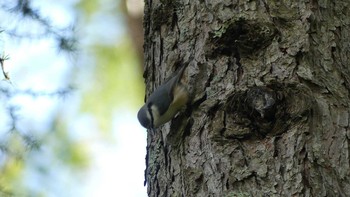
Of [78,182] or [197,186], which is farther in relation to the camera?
[78,182]

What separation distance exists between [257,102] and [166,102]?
0.30 metres

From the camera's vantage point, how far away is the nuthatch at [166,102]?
5.60 ft

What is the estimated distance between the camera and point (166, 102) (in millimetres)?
1796

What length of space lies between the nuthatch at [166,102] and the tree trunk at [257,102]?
26 mm

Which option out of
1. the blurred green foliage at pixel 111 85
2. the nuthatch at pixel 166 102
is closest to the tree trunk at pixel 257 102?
the nuthatch at pixel 166 102

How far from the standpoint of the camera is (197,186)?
1600 mm

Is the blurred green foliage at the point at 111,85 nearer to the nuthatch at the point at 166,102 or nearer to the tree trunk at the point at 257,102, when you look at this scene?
the nuthatch at the point at 166,102

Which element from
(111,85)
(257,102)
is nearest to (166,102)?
(257,102)

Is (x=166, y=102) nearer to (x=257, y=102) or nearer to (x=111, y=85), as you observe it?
(x=257, y=102)

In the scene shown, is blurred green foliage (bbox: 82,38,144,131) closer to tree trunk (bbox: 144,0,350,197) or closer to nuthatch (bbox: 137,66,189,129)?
nuthatch (bbox: 137,66,189,129)

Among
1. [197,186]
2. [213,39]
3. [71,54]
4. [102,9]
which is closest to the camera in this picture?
[197,186]

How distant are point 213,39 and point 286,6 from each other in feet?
0.68

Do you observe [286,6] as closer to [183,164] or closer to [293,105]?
[293,105]

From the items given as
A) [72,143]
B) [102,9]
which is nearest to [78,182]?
[72,143]
